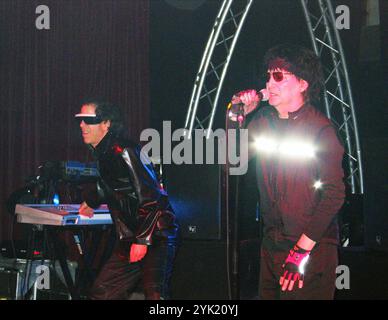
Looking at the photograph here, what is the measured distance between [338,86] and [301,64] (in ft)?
12.0

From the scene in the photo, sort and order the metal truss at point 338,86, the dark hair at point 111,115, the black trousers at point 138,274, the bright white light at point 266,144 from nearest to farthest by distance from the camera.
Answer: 1. the bright white light at point 266,144
2. the black trousers at point 138,274
3. the dark hair at point 111,115
4. the metal truss at point 338,86

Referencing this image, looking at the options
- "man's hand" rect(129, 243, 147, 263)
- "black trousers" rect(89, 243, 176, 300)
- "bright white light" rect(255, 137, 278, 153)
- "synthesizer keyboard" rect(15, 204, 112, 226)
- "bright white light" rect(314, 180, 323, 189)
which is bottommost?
"black trousers" rect(89, 243, 176, 300)

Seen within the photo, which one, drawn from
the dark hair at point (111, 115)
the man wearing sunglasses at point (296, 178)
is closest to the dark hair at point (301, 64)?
the man wearing sunglasses at point (296, 178)

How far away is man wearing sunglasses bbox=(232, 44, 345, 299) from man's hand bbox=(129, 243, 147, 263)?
807 mm

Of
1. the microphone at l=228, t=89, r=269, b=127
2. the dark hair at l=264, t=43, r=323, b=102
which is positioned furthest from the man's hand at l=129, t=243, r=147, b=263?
the dark hair at l=264, t=43, r=323, b=102

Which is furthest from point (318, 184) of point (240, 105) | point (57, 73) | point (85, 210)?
point (57, 73)

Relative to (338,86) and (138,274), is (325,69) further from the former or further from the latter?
(138,274)

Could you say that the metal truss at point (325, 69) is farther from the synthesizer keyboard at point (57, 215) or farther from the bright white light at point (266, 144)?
the bright white light at point (266, 144)

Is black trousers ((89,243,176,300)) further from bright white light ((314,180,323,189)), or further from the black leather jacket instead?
bright white light ((314,180,323,189))

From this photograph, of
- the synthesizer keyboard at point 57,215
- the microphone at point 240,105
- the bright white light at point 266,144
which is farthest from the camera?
the synthesizer keyboard at point 57,215

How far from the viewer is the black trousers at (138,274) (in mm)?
3225

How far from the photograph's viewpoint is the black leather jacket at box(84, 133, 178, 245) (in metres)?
3.31

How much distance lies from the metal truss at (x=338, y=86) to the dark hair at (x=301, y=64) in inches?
109
